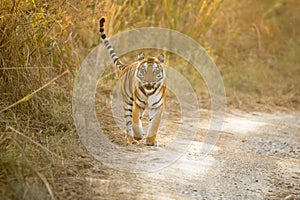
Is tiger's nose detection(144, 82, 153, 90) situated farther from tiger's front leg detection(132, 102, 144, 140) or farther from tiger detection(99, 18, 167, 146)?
tiger's front leg detection(132, 102, 144, 140)

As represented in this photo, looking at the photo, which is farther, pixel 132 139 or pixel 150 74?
pixel 132 139

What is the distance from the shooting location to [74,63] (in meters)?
7.73

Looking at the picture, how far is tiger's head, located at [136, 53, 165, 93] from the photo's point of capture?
6.51 m

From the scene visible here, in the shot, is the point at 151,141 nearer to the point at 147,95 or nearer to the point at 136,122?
the point at 136,122

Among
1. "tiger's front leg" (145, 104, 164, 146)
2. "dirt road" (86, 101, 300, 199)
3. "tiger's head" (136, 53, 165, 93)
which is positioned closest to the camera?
"dirt road" (86, 101, 300, 199)

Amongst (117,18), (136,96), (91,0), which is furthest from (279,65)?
(136,96)

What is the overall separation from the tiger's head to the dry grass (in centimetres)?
88

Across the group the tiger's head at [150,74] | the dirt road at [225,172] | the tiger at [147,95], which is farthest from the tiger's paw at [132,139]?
the tiger's head at [150,74]

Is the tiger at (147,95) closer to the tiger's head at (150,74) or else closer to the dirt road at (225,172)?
the tiger's head at (150,74)

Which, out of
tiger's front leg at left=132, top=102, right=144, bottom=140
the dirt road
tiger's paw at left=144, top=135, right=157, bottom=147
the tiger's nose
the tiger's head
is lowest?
the dirt road

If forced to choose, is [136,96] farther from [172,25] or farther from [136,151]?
[172,25]

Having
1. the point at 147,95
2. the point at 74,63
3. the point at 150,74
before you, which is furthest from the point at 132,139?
the point at 74,63

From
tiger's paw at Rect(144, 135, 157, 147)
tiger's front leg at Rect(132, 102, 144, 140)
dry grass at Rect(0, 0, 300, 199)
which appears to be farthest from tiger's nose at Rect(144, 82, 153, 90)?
dry grass at Rect(0, 0, 300, 199)

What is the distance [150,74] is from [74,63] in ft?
5.11
